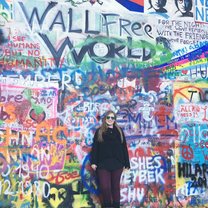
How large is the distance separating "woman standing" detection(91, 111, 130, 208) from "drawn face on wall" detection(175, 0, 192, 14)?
2898mm

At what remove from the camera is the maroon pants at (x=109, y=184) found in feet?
Result: 22.9

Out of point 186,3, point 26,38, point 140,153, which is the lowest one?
point 140,153

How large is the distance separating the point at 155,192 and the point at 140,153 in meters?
0.80

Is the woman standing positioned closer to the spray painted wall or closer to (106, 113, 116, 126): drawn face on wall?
(106, 113, 116, 126): drawn face on wall

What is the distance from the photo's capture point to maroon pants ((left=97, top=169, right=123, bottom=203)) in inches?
274

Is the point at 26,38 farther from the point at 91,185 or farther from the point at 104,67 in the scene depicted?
the point at 91,185

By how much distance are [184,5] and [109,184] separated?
158 inches

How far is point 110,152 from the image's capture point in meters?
6.97

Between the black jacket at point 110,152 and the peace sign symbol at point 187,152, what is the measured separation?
1.50 metres

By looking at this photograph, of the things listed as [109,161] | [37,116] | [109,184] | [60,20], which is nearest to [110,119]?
[109,161]

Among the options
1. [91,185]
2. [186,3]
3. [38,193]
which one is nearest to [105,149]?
[91,185]

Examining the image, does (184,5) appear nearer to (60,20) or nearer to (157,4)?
(157,4)

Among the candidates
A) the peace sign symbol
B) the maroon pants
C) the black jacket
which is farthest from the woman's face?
the peace sign symbol

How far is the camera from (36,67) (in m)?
7.29
